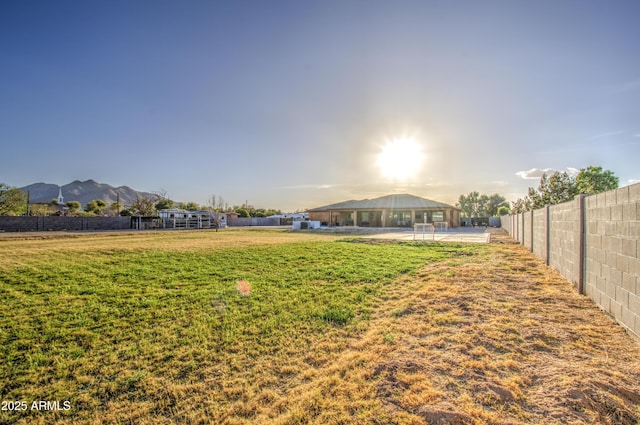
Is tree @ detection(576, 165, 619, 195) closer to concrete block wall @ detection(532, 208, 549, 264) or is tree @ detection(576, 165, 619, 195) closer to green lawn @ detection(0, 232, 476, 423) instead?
concrete block wall @ detection(532, 208, 549, 264)

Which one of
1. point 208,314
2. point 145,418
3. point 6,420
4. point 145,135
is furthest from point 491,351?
point 145,135

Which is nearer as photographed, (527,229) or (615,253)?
(615,253)

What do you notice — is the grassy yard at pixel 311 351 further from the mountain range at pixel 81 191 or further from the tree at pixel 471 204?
the mountain range at pixel 81 191

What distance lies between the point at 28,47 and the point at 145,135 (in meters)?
8.38

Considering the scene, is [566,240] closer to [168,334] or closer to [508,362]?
[508,362]

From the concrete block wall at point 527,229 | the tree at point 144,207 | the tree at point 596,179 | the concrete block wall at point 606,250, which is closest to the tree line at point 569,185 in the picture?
the tree at point 596,179

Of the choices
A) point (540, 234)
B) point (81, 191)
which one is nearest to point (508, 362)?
point (540, 234)

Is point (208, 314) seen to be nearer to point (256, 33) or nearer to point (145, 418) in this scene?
point (145, 418)

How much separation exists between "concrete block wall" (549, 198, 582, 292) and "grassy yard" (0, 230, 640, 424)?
387 mm

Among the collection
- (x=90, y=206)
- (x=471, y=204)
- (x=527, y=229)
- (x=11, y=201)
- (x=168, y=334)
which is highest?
(x=471, y=204)

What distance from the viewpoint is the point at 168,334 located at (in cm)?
363

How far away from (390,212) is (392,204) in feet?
3.07

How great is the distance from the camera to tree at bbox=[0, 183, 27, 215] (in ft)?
108

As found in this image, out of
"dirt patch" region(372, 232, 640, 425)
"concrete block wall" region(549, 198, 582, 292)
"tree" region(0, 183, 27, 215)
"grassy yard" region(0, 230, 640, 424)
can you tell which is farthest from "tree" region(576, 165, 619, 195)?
"tree" region(0, 183, 27, 215)
